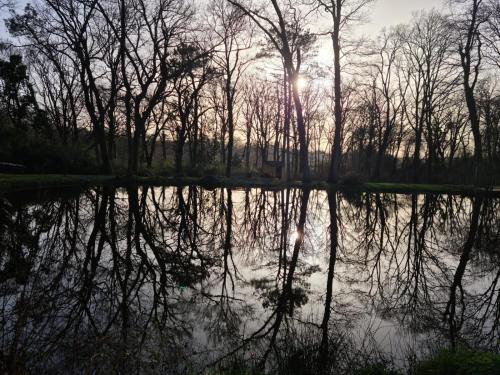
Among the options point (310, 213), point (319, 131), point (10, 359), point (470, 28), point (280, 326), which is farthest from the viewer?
point (319, 131)

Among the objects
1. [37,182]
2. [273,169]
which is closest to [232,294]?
[37,182]

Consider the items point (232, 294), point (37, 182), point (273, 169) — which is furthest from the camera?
point (273, 169)

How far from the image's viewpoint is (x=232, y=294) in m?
5.63

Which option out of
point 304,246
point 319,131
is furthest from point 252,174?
point 319,131

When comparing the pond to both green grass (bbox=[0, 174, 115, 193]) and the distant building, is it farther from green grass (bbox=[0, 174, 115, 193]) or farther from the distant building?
the distant building

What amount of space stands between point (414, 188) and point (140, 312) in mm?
23693

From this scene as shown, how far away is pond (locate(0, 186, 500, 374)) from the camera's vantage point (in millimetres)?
3740

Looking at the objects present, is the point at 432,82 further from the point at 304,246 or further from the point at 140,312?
the point at 140,312

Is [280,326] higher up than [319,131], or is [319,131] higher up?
[319,131]

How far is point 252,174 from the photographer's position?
3422 centimetres

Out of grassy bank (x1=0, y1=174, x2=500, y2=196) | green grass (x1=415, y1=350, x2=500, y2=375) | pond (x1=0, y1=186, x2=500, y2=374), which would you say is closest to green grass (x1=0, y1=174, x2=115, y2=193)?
grassy bank (x1=0, y1=174, x2=500, y2=196)

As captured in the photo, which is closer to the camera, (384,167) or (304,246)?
(304,246)

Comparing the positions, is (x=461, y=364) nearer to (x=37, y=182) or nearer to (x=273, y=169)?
(x=37, y=182)

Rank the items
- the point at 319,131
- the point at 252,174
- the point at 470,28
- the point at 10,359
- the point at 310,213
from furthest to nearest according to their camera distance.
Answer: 1. the point at 319,131
2. the point at 252,174
3. the point at 470,28
4. the point at 310,213
5. the point at 10,359
